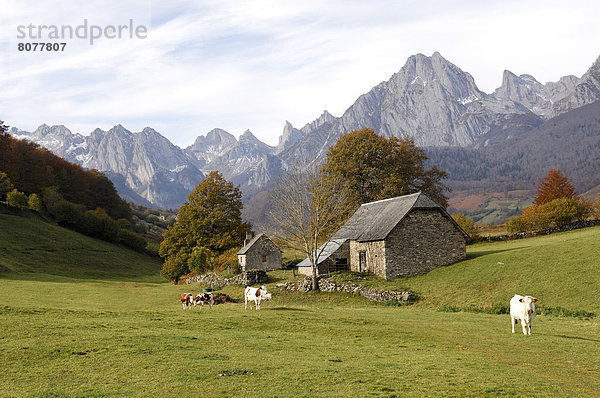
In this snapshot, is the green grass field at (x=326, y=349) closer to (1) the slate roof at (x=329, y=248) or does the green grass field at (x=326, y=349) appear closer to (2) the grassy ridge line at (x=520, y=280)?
(2) the grassy ridge line at (x=520, y=280)

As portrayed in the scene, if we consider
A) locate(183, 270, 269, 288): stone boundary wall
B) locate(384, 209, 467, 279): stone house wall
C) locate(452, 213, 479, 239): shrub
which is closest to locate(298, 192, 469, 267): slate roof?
locate(384, 209, 467, 279): stone house wall

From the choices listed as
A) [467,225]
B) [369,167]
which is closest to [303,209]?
[369,167]

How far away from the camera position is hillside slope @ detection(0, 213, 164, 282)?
212ft

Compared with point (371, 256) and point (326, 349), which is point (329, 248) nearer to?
point (371, 256)

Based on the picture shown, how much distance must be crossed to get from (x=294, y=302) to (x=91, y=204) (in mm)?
110767

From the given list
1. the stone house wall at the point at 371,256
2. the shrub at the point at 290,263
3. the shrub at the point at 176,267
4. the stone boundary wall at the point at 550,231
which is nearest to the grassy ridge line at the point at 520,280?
the stone house wall at the point at 371,256

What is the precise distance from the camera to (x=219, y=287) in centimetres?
5856

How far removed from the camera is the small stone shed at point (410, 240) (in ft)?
155

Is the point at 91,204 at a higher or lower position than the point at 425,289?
higher

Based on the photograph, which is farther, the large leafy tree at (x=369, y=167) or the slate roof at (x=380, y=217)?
the large leafy tree at (x=369, y=167)

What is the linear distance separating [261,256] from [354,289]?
2804 centimetres

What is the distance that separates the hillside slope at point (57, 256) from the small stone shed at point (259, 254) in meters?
18.9

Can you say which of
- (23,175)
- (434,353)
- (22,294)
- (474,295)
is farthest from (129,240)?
(434,353)

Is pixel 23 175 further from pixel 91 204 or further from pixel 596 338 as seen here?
pixel 596 338
